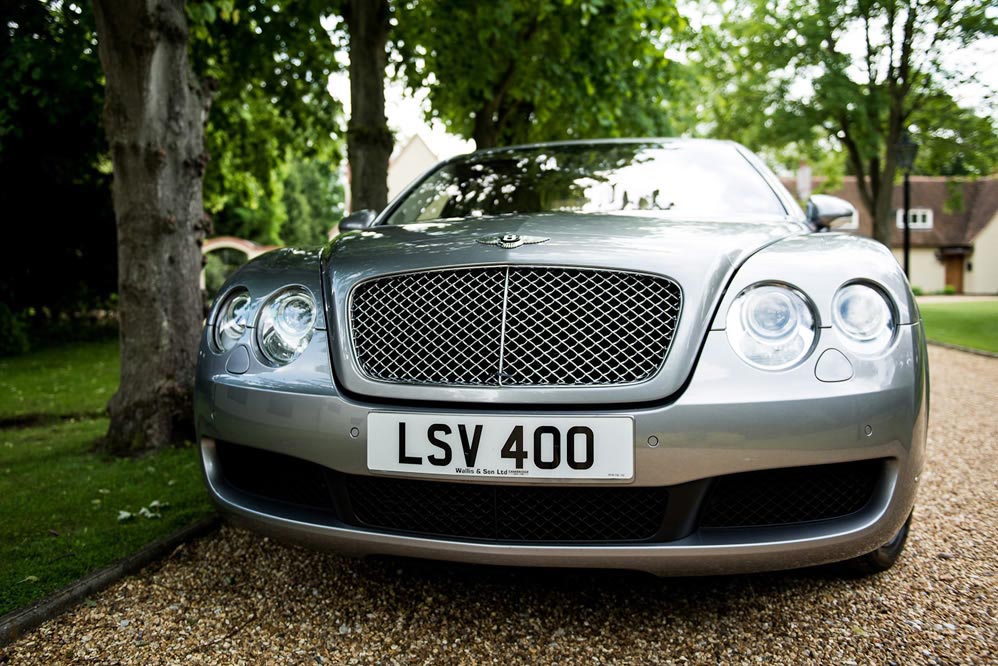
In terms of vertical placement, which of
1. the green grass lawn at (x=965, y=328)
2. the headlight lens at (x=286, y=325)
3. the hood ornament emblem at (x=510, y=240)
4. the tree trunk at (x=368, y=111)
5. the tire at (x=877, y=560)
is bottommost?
the green grass lawn at (x=965, y=328)

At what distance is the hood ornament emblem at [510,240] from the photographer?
2.15 m

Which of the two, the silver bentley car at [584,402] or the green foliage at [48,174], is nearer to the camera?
the silver bentley car at [584,402]

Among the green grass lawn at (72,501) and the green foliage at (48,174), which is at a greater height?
the green foliage at (48,174)

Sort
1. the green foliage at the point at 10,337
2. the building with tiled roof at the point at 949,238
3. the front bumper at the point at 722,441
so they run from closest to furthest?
the front bumper at the point at 722,441 → the green foliage at the point at 10,337 → the building with tiled roof at the point at 949,238

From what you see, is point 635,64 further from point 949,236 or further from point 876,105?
point 949,236

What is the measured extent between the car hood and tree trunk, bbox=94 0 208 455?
2.26 meters

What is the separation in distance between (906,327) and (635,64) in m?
11.9

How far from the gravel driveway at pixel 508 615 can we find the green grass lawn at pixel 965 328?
34.3 ft

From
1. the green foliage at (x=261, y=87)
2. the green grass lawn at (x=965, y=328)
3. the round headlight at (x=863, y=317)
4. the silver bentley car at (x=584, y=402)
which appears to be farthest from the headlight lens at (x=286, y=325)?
the green grass lawn at (x=965, y=328)

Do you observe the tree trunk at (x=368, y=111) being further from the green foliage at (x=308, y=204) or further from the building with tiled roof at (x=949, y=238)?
the building with tiled roof at (x=949, y=238)

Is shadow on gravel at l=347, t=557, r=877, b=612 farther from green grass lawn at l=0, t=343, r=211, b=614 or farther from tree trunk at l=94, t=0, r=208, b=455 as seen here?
tree trunk at l=94, t=0, r=208, b=455

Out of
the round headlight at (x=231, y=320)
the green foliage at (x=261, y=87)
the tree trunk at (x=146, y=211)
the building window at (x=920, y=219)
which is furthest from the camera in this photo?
the building window at (x=920, y=219)

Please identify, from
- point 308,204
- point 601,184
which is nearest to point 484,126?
point 601,184

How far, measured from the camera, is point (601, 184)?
10.7 ft
